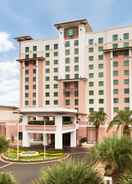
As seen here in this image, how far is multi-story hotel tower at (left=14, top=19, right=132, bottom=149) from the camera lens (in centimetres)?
7300

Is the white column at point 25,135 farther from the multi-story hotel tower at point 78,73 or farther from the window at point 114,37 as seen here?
the window at point 114,37

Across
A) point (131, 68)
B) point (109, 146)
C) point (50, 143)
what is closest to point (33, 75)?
point (50, 143)

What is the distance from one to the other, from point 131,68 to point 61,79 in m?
21.0

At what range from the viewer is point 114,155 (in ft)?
60.7

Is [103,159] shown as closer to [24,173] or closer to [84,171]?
[84,171]

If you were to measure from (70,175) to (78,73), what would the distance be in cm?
6350

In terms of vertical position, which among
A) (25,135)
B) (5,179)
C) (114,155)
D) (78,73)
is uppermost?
(78,73)

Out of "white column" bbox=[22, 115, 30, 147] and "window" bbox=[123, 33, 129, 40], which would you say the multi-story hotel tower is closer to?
"window" bbox=[123, 33, 129, 40]

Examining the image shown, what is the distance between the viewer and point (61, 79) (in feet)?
258

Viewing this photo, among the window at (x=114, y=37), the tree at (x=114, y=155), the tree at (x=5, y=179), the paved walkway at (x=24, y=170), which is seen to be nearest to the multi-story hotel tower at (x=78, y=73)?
the window at (x=114, y=37)

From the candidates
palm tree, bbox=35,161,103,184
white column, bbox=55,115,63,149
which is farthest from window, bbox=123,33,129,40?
palm tree, bbox=35,161,103,184

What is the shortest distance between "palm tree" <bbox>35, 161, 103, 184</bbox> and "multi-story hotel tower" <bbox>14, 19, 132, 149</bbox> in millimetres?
49454

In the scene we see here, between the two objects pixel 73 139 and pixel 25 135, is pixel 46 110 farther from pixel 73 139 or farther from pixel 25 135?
pixel 73 139

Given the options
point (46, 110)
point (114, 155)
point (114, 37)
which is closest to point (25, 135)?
point (46, 110)
